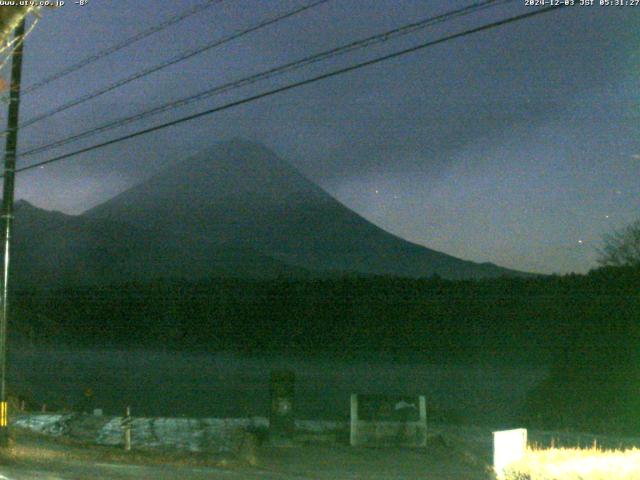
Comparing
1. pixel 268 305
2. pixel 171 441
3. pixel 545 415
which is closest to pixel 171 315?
pixel 268 305

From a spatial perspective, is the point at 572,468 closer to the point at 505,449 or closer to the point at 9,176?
the point at 505,449

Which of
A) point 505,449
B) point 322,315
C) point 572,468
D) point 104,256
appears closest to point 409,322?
point 322,315

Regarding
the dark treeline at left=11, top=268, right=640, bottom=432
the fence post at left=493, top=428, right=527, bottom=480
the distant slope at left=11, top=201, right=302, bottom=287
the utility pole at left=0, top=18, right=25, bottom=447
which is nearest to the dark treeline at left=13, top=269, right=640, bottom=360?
the dark treeline at left=11, top=268, right=640, bottom=432

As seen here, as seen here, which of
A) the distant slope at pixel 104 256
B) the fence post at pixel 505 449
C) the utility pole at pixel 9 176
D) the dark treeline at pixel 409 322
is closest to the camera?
the fence post at pixel 505 449

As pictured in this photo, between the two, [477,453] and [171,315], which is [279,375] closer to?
[477,453]

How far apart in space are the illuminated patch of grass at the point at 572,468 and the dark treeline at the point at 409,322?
18308mm

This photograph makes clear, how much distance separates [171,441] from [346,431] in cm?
484

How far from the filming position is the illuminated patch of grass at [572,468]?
11227mm

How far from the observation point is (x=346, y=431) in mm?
25000

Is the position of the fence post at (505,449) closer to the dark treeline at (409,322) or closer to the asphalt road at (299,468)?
the asphalt road at (299,468)

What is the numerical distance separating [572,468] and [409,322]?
49075 mm

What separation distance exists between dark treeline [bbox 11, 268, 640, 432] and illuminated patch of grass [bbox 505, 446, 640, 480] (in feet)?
60.1

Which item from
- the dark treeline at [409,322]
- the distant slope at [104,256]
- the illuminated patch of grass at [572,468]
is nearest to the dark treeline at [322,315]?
the dark treeline at [409,322]

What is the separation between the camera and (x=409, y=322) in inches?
2392
